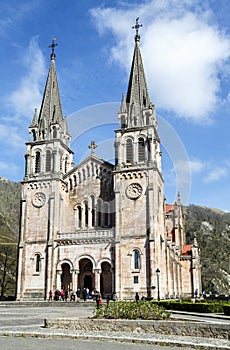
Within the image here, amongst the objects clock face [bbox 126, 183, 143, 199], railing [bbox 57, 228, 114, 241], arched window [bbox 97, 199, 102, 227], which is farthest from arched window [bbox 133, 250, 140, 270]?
arched window [bbox 97, 199, 102, 227]

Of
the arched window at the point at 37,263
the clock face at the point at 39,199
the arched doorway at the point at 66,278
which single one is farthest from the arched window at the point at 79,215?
the arched window at the point at 37,263

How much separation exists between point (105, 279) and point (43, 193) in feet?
43.8

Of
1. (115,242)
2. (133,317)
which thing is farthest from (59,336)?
(115,242)

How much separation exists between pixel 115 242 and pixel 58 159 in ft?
45.3

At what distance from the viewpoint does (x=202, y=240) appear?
131 meters

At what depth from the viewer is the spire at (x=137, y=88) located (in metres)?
Answer: 51.6

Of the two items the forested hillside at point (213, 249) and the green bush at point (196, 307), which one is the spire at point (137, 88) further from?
the forested hillside at point (213, 249)

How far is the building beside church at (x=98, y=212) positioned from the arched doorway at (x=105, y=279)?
0.39ft

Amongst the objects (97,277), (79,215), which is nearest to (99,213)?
(79,215)

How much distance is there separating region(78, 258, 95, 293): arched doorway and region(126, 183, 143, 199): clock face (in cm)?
949

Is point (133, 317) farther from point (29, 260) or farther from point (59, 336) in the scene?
point (29, 260)

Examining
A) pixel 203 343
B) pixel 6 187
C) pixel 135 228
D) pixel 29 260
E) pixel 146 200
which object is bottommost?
pixel 203 343

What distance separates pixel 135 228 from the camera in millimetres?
45469

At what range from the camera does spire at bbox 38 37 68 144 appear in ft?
176
